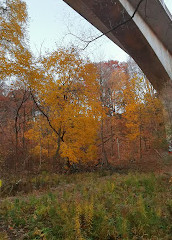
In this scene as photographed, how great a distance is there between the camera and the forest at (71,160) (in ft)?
11.1

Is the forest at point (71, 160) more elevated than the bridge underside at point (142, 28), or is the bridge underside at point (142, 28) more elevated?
the bridge underside at point (142, 28)

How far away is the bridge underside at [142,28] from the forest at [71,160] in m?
1.94

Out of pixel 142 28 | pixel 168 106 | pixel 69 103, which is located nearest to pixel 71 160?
pixel 69 103

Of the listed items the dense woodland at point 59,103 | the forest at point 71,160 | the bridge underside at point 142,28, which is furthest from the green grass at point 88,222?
the bridge underside at point 142,28

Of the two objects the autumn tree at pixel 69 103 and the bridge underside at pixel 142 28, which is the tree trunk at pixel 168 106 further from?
the autumn tree at pixel 69 103

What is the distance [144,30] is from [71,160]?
336 inches

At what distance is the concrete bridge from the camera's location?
6.93 m

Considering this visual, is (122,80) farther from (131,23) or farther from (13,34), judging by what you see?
(13,34)

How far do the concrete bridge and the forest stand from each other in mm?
1959

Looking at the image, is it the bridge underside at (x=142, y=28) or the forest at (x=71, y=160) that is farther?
the bridge underside at (x=142, y=28)

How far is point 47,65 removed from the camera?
10.2m

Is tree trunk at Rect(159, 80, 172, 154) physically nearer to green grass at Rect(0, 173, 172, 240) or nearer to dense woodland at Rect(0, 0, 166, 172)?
dense woodland at Rect(0, 0, 166, 172)

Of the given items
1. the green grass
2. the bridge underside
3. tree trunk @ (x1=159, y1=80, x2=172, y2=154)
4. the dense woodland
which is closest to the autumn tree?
the dense woodland

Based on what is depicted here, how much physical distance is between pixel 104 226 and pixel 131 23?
8102 millimetres
